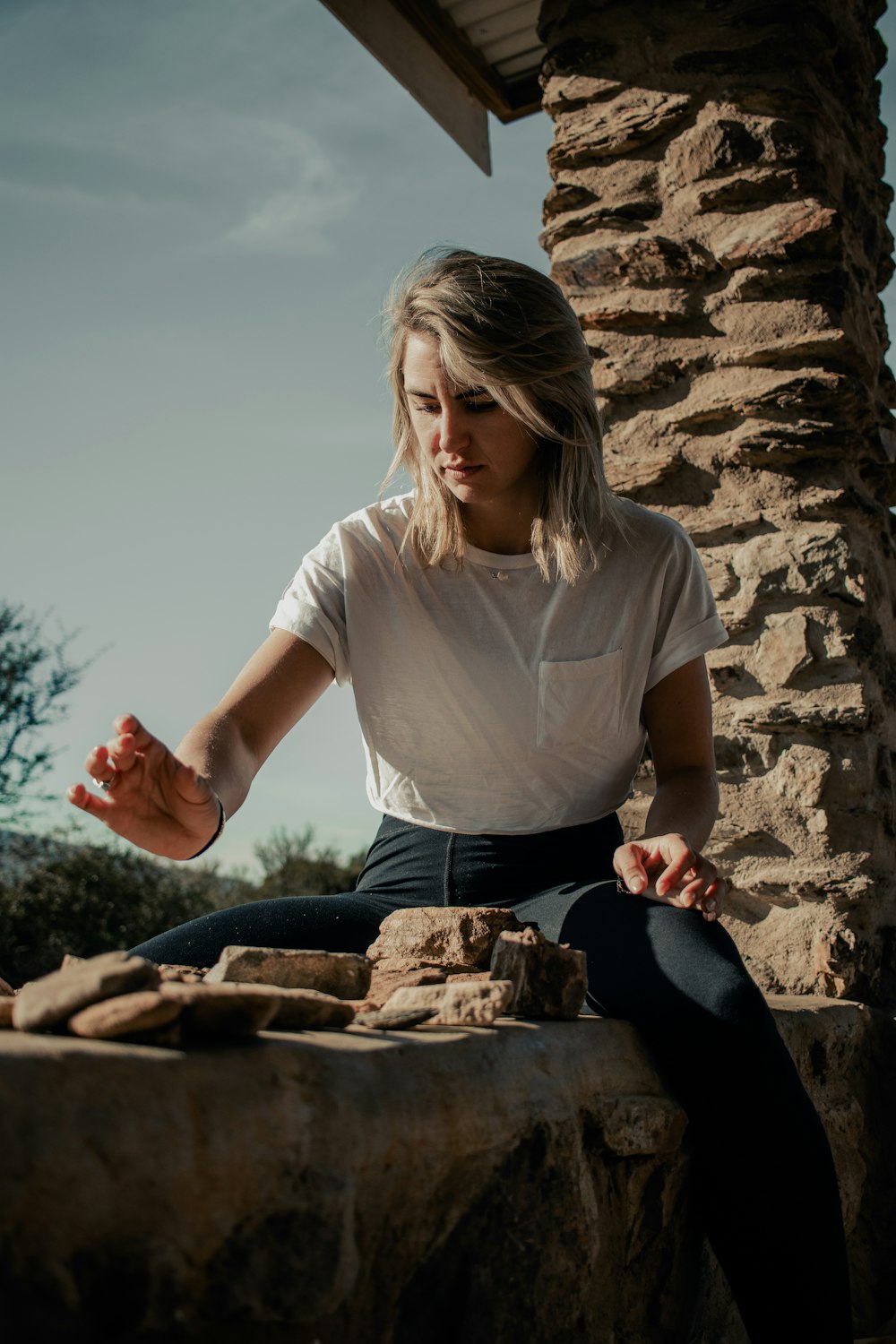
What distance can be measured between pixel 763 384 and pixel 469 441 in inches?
41.3

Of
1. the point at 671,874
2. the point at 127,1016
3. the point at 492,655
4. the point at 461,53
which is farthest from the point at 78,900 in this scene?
the point at 127,1016

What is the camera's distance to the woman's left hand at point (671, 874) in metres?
1.54

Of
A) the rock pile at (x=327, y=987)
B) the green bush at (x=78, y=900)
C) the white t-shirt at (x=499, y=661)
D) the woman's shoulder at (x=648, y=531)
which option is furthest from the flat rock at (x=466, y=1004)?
the green bush at (x=78, y=900)

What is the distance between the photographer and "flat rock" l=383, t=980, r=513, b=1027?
1220 millimetres

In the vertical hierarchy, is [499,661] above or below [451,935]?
above

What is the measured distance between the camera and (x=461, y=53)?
3.68 m

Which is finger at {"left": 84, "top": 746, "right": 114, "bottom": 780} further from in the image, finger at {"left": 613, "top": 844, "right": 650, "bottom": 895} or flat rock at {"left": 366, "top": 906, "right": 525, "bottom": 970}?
finger at {"left": 613, "top": 844, "right": 650, "bottom": 895}

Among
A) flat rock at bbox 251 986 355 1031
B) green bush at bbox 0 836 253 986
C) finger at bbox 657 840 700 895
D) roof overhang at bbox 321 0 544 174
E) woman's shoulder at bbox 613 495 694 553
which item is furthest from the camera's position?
green bush at bbox 0 836 253 986

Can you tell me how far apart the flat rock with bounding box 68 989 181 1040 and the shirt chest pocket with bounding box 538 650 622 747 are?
1.14 m

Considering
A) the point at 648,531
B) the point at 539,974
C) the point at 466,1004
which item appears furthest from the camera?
the point at 648,531

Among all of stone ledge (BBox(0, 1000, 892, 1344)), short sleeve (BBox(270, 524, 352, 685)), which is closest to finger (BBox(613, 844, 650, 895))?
stone ledge (BBox(0, 1000, 892, 1344))

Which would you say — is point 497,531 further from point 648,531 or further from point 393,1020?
point 393,1020

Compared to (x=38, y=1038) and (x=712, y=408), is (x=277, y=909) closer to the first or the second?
(x=38, y=1038)

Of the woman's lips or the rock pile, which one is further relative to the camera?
the woman's lips
